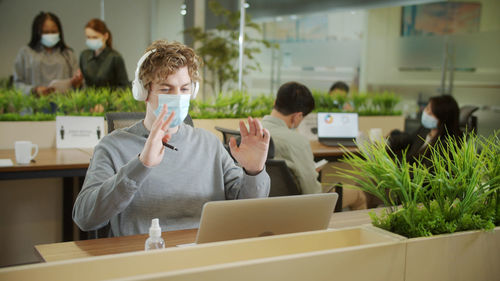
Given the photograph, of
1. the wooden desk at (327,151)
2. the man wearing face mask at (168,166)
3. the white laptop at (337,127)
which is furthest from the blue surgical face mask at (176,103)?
the white laptop at (337,127)

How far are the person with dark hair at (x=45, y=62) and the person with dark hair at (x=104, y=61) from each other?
0.23m

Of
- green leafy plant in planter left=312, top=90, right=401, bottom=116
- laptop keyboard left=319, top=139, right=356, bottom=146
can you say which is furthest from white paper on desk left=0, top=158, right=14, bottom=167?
green leafy plant in planter left=312, top=90, right=401, bottom=116

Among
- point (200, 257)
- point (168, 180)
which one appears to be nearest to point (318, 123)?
point (168, 180)

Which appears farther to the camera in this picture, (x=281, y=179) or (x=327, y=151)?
(x=327, y=151)

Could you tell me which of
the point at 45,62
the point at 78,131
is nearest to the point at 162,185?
the point at 78,131

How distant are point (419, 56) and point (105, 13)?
404 cm

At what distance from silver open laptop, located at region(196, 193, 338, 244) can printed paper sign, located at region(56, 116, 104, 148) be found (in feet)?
8.86

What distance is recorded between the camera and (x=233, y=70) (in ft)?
21.8

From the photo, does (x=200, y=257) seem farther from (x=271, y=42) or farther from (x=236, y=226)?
(x=271, y=42)

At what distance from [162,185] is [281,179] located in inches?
34.8

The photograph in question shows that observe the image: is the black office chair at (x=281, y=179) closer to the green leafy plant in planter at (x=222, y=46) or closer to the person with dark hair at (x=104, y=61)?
the person with dark hair at (x=104, y=61)

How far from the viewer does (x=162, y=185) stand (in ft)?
5.98

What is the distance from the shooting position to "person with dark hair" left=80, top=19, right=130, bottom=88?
16.7 ft

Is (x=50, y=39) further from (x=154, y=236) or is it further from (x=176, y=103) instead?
(x=154, y=236)
